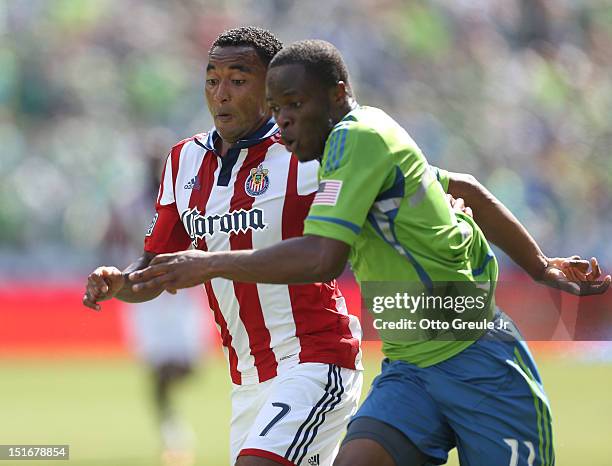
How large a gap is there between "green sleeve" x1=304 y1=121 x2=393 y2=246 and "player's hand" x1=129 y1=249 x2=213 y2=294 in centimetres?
44

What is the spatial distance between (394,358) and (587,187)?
622 inches

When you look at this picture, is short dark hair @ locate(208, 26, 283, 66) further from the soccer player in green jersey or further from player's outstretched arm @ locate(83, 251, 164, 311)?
player's outstretched arm @ locate(83, 251, 164, 311)

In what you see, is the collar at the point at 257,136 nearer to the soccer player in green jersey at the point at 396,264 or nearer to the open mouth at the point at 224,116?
the open mouth at the point at 224,116

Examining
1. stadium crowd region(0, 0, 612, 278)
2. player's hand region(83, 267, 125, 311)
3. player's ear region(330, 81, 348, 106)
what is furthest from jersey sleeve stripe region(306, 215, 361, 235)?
stadium crowd region(0, 0, 612, 278)

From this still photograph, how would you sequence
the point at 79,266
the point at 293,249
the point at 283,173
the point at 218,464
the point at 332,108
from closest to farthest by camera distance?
the point at 293,249
the point at 332,108
the point at 283,173
the point at 218,464
the point at 79,266

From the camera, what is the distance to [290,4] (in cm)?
2150

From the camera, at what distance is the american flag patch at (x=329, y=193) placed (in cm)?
423

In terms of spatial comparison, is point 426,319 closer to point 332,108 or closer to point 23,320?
point 332,108

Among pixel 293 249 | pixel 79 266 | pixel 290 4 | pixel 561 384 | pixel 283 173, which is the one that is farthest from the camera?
pixel 290 4

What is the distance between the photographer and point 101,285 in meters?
4.78

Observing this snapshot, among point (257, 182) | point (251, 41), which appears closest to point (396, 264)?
point (257, 182)

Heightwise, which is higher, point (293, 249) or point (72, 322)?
point (293, 249)

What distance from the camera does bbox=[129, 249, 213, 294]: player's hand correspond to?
4.18 m

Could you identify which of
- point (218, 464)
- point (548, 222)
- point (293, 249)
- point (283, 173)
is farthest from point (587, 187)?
point (293, 249)
